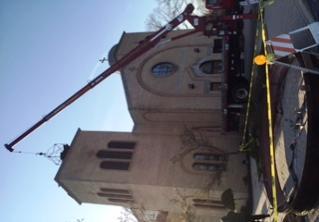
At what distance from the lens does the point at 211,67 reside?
18141 mm

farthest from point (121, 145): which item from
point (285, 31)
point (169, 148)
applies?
point (285, 31)

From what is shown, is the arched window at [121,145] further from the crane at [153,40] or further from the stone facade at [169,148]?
the crane at [153,40]

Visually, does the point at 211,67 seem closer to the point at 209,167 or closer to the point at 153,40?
the point at 153,40

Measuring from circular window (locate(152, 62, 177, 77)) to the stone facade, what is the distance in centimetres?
6

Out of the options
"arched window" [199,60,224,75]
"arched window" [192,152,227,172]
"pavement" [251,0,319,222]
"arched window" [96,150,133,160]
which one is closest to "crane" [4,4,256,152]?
"pavement" [251,0,319,222]

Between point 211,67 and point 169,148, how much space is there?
16.8 feet

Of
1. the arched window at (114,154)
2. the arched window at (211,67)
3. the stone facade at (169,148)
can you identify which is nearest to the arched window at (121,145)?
the stone facade at (169,148)

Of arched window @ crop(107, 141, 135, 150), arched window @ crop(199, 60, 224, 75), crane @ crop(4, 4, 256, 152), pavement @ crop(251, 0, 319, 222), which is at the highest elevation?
arched window @ crop(199, 60, 224, 75)

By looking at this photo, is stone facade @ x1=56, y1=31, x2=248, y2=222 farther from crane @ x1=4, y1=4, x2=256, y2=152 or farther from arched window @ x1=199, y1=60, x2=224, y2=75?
crane @ x1=4, y1=4, x2=256, y2=152

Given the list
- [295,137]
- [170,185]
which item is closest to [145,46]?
[170,185]

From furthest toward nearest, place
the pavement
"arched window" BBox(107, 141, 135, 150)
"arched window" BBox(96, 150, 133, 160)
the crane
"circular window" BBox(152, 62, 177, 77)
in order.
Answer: "circular window" BBox(152, 62, 177, 77) < "arched window" BBox(107, 141, 135, 150) < "arched window" BBox(96, 150, 133, 160) < the crane < the pavement

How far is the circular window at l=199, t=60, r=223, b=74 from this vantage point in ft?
58.9

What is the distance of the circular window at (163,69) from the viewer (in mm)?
19203

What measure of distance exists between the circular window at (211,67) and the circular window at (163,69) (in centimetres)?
173
